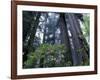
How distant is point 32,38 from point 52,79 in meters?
0.44

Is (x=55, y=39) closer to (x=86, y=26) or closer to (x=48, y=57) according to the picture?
(x=48, y=57)

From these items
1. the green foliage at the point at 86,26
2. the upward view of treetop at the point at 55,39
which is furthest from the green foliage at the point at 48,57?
the green foliage at the point at 86,26

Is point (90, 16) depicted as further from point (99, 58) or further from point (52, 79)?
point (52, 79)

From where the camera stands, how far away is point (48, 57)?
2027mm

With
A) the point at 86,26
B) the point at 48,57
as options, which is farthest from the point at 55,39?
the point at 86,26

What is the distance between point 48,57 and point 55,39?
187 millimetres

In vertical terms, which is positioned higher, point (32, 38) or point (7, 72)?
point (32, 38)

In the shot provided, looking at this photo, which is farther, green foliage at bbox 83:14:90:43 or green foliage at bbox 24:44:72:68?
green foliage at bbox 83:14:90:43

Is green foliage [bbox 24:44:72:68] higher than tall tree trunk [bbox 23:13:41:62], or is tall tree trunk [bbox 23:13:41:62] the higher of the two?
tall tree trunk [bbox 23:13:41:62]

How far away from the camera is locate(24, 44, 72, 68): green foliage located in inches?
77.8

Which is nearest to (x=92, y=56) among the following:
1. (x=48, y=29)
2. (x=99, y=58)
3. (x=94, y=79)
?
(x=99, y=58)

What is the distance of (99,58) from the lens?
2188 millimetres

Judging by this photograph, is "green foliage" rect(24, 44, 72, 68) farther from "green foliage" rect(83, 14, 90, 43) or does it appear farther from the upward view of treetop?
"green foliage" rect(83, 14, 90, 43)

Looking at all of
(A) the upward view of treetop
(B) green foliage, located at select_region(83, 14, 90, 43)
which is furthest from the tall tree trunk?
(B) green foliage, located at select_region(83, 14, 90, 43)
